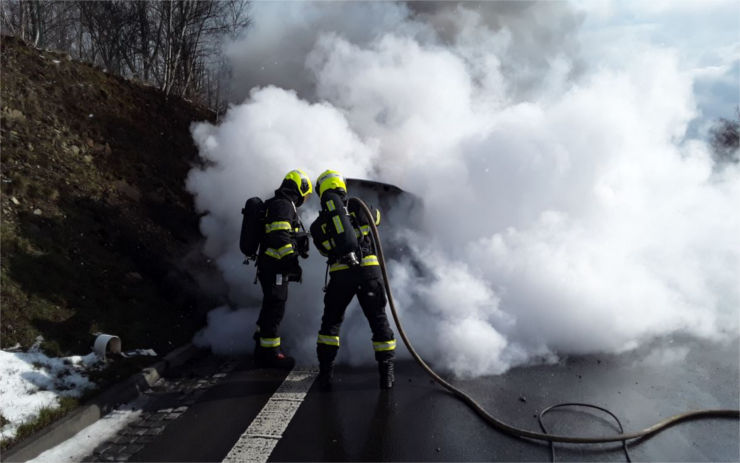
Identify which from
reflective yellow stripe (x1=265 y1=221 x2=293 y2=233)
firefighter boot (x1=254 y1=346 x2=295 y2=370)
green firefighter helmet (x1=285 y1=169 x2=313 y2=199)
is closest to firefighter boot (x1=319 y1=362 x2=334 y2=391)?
firefighter boot (x1=254 y1=346 x2=295 y2=370)

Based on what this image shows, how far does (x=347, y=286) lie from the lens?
442 centimetres

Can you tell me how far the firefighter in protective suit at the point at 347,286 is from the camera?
4.32m

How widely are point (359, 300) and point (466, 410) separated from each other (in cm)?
125

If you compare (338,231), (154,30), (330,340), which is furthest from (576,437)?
(154,30)

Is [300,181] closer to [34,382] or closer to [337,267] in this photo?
[337,267]

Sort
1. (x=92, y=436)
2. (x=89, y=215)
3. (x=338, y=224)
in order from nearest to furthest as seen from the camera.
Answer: (x=92, y=436)
(x=338, y=224)
(x=89, y=215)

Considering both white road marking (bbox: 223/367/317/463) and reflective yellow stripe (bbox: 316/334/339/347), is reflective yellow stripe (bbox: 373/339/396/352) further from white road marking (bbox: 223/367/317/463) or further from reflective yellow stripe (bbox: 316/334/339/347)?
white road marking (bbox: 223/367/317/463)

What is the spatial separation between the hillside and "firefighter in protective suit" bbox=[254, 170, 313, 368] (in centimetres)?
130

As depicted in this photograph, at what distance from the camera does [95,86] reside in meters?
9.41

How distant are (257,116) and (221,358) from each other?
3169 millimetres

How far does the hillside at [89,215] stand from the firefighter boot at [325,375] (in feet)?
6.45

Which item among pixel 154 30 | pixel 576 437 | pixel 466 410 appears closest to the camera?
pixel 576 437

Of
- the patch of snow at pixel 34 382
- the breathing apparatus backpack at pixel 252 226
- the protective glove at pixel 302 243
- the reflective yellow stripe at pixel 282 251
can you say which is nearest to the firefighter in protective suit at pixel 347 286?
the reflective yellow stripe at pixel 282 251

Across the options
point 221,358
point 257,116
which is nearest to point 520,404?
point 221,358
